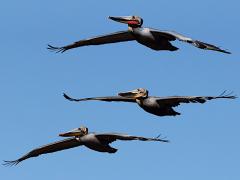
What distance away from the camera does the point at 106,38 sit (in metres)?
56.1

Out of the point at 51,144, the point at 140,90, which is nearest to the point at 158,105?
the point at 140,90

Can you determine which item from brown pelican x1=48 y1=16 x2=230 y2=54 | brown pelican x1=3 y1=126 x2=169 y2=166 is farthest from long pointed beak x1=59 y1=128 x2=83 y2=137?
brown pelican x1=48 y1=16 x2=230 y2=54

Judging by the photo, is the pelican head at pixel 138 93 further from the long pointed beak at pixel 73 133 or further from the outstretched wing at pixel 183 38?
the outstretched wing at pixel 183 38

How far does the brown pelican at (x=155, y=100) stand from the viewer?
51.9 metres

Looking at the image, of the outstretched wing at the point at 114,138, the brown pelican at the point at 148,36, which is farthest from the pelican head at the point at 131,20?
the outstretched wing at the point at 114,138

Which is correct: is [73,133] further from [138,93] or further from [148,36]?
[148,36]

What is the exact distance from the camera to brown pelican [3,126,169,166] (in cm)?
5259

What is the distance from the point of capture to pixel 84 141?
54.3m

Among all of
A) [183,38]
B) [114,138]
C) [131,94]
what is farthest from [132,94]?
[183,38]

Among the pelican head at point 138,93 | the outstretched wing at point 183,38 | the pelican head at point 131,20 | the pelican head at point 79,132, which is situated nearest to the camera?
the outstretched wing at point 183,38

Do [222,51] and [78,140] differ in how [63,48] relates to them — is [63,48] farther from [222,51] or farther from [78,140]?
[222,51]

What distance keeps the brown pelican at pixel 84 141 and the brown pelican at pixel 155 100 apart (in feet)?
5.82

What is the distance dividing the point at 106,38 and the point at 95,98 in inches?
109

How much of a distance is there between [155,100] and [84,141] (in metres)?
3.57
